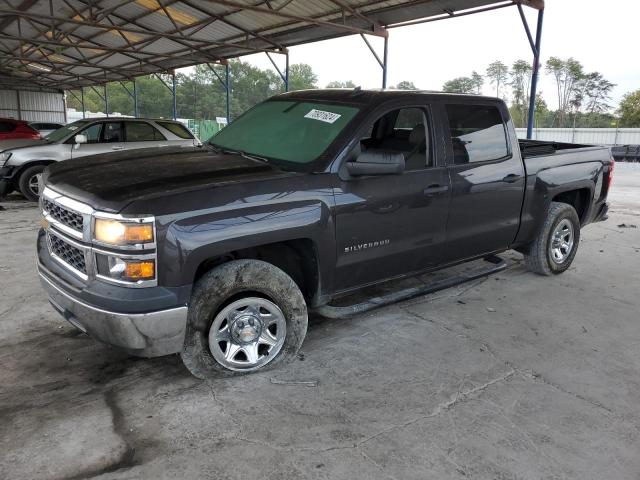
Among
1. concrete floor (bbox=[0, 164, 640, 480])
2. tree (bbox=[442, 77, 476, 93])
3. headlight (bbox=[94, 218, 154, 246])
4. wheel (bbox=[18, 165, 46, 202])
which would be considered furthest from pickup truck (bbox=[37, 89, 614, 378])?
tree (bbox=[442, 77, 476, 93])

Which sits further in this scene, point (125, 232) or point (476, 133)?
point (476, 133)

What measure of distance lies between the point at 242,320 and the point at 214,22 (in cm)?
1218

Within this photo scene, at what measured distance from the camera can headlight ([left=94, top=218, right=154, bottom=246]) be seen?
263 cm

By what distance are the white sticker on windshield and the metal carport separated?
6.83 metres

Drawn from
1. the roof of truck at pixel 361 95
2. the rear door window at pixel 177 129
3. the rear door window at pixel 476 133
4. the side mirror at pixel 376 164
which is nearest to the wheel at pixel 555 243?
the rear door window at pixel 476 133

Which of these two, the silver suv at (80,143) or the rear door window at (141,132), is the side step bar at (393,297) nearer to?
the silver suv at (80,143)

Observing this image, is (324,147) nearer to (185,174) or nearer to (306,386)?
(185,174)

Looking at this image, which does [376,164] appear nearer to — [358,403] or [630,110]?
[358,403]

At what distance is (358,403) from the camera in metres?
3.03

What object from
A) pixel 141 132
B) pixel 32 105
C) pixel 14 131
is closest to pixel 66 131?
pixel 141 132

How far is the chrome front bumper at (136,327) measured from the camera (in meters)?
2.69

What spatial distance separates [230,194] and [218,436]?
1342 millimetres

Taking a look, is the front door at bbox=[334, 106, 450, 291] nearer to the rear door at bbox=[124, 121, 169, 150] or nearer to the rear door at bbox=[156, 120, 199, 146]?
the rear door at bbox=[156, 120, 199, 146]

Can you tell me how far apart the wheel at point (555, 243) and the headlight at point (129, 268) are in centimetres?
405
